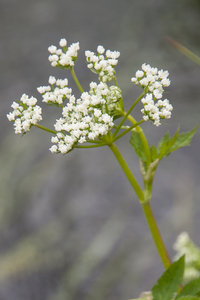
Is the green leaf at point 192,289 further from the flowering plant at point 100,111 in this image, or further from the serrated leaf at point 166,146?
the serrated leaf at point 166,146

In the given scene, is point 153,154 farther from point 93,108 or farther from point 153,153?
point 93,108

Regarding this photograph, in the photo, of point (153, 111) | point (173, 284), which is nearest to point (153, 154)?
point (153, 111)

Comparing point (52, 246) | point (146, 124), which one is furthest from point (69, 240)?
point (146, 124)

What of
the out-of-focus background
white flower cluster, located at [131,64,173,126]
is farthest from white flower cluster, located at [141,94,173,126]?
the out-of-focus background

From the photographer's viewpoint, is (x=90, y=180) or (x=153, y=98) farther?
(x=90, y=180)

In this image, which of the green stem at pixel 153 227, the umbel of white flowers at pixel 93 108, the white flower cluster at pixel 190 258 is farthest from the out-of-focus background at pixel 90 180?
the umbel of white flowers at pixel 93 108

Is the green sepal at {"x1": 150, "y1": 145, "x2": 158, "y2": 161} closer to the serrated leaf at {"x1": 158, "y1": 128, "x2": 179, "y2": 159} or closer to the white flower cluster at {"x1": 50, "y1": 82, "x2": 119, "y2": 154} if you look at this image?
the serrated leaf at {"x1": 158, "y1": 128, "x2": 179, "y2": 159}

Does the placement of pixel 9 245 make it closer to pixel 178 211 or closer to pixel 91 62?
pixel 178 211
